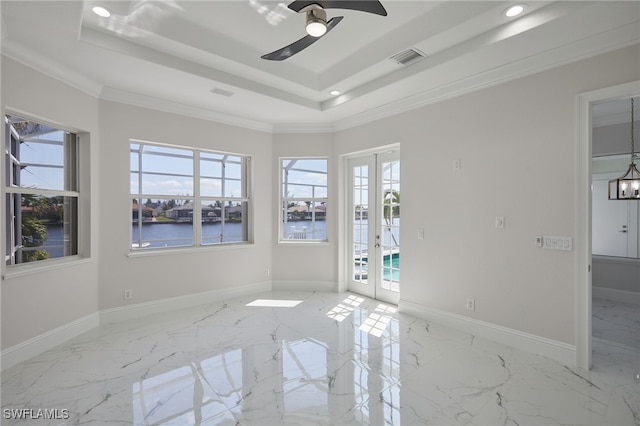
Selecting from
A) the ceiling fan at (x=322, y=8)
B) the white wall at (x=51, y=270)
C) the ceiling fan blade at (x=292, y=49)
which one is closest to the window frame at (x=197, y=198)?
the white wall at (x=51, y=270)

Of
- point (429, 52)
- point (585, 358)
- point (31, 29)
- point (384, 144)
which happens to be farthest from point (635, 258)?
point (31, 29)

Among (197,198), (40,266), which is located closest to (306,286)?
(197,198)

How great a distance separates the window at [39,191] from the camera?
2920 mm

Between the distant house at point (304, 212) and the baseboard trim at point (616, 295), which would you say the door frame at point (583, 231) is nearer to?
the baseboard trim at point (616, 295)

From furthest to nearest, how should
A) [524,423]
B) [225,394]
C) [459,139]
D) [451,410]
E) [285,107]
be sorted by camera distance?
[285,107], [459,139], [225,394], [451,410], [524,423]

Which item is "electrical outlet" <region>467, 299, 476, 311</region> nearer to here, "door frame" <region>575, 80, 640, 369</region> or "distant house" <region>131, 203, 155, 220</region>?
"door frame" <region>575, 80, 640, 369</region>

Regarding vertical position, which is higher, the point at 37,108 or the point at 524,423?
the point at 37,108

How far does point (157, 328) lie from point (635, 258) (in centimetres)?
710

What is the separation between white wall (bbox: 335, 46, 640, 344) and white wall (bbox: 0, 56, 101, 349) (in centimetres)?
378

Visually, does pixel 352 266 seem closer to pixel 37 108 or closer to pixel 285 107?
pixel 285 107

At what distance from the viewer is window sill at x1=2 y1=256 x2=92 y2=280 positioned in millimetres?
2807

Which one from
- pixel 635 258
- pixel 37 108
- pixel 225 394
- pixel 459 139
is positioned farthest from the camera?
pixel 635 258

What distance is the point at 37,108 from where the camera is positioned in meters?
3.01

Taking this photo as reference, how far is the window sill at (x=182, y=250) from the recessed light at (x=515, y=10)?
4.23m
